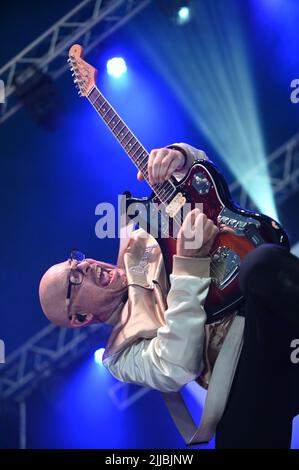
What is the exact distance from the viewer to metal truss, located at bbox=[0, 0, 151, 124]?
3535 mm

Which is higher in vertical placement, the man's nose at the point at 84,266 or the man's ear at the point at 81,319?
the man's nose at the point at 84,266

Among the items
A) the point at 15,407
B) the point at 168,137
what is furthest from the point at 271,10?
the point at 15,407

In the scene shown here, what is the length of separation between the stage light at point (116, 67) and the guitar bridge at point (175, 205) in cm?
177

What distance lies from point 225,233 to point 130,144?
1.70 feet

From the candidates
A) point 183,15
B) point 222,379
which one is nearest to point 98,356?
point 222,379

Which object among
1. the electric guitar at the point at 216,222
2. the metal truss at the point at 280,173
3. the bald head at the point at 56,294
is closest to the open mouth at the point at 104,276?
the bald head at the point at 56,294

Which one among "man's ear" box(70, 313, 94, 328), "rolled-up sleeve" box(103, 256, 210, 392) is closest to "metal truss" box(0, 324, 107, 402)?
"man's ear" box(70, 313, 94, 328)

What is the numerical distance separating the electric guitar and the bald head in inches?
12.8

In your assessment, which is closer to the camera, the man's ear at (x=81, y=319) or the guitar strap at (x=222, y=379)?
the guitar strap at (x=222, y=379)

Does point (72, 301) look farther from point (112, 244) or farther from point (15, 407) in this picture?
point (15, 407)

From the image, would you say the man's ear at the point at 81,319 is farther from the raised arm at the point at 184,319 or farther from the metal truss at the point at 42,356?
the metal truss at the point at 42,356

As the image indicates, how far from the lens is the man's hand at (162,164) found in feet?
6.46

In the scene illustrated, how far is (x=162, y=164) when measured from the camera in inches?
77.6
